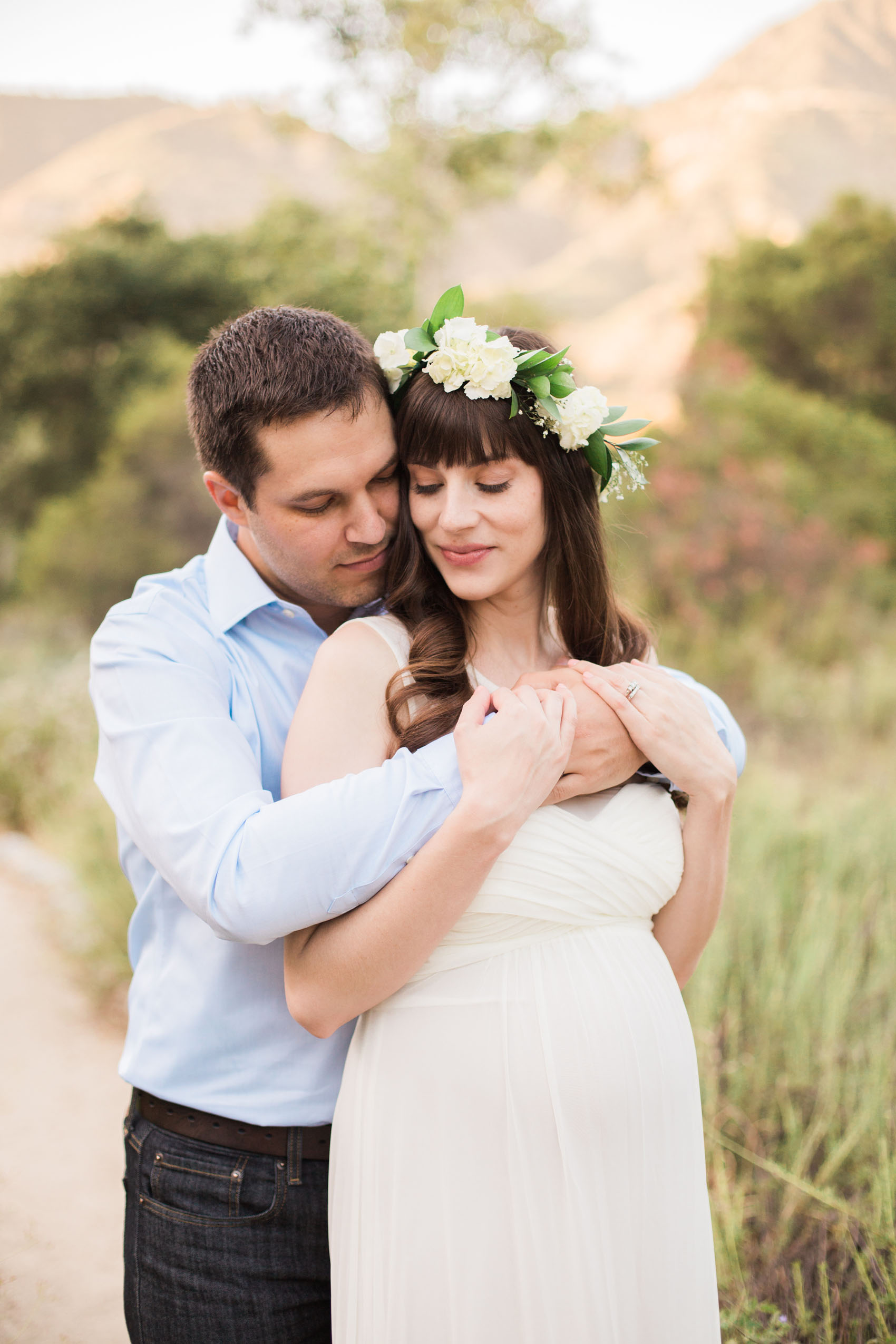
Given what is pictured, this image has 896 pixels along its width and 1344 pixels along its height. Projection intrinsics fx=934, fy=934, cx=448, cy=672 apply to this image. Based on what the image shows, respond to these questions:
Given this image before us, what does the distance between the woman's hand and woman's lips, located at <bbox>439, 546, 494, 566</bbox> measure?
0.34 meters

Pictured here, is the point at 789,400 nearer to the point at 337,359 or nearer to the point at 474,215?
the point at 474,215

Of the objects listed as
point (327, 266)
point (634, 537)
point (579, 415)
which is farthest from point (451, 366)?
point (327, 266)

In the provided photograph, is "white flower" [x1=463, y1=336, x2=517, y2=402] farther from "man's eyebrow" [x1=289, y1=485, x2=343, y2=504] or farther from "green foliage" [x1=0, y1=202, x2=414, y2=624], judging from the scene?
"green foliage" [x1=0, y1=202, x2=414, y2=624]

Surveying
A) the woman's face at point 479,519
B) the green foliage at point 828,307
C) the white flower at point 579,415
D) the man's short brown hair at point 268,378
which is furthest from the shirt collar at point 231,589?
the green foliage at point 828,307

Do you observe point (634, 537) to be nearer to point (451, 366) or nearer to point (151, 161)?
point (451, 366)

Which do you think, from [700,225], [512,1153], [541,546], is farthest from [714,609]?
[700,225]

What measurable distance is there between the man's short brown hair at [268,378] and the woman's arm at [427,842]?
0.57 metres

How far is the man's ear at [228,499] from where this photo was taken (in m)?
2.14

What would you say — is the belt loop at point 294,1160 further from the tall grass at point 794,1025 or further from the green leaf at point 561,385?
the green leaf at point 561,385

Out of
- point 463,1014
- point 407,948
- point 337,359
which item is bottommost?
Result: point 463,1014

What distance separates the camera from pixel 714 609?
10664mm

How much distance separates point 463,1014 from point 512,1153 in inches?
9.9

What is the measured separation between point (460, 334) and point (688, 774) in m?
1.05

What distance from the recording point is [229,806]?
1.60m
